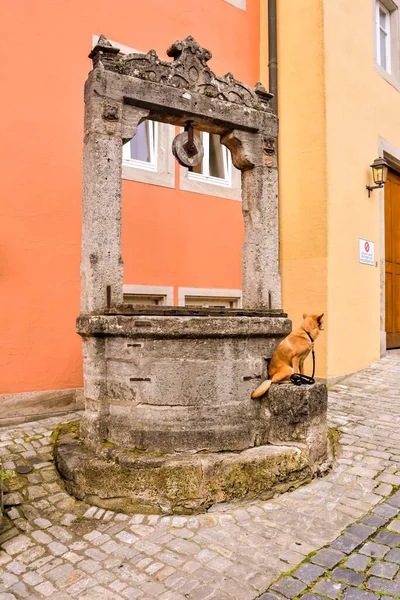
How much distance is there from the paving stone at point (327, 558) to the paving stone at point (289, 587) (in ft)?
0.71

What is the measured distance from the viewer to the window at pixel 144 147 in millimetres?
6246

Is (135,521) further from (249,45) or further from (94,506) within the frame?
(249,45)

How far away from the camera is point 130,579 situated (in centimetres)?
253

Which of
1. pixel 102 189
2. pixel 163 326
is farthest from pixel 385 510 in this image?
pixel 102 189

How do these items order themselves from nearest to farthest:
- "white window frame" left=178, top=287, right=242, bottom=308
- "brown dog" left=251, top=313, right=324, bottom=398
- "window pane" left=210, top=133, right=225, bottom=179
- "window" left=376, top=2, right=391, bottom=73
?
1. "brown dog" left=251, top=313, right=324, bottom=398
2. "white window frame" left=178, top=287, right=242, bottom=308
3. "window pane" left=210, top=133, right=225, bottom=179
4. "window" left=376, top=2, right=391, bottom=73

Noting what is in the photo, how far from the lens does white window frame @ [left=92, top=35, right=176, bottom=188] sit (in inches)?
239

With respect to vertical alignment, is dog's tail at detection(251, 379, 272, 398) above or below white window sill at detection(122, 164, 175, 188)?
below

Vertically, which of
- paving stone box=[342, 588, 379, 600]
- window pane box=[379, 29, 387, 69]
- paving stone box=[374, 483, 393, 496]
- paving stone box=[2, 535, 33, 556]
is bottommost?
paving stone box=[2, 535, 33, 556]

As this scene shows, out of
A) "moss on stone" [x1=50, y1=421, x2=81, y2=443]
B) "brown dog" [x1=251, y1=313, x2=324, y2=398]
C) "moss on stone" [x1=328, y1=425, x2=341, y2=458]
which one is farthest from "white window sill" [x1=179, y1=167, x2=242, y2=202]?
"moss on stone" [x1=328, y1=425, x2=341, y2=458]

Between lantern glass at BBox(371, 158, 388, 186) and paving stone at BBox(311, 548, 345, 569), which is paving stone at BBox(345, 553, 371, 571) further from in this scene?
lantern glass at BBox(371, 158, 388, 186)

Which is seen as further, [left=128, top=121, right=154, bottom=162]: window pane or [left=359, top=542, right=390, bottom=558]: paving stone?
[left=128, top=121, right=154, bottom=162]: window pane

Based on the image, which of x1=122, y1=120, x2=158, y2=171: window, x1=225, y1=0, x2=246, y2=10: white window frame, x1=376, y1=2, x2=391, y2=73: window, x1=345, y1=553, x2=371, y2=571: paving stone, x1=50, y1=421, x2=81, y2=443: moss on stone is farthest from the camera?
x1=376, y1=2, x2=391, y2=73: window

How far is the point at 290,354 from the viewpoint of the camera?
3742 millimetres

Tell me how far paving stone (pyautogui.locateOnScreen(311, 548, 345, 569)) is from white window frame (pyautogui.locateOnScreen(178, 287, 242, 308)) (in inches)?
159
